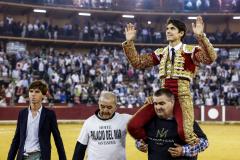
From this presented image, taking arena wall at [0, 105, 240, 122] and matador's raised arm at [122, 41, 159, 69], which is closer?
matador's raised arm at [122, 41, 159, 69]

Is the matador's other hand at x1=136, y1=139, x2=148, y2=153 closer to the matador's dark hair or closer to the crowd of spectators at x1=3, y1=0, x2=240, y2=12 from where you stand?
the matador's dark hair

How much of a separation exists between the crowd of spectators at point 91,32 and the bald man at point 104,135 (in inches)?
877

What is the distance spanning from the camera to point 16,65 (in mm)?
21703

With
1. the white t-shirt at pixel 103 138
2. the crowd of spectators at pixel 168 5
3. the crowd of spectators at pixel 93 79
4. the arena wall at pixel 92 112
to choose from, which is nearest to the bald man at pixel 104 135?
the white t-shirt at pixel 103 138

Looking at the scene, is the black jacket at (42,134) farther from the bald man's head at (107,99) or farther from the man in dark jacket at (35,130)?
the bald man's head at (107,99)

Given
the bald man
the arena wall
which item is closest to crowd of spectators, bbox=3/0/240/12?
the arena wall

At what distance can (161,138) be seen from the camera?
11.7 ft

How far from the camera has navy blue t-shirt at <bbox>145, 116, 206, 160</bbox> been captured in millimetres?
3574

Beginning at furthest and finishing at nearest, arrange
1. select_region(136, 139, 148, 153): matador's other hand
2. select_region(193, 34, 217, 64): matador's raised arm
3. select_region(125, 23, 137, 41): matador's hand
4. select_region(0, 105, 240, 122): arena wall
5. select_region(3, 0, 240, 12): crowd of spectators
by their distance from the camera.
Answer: select_region(3, 0, 240, 12): crowd of spectators → select_region(0, 105, 240, 122): arena wall → select_region(125, 23, 137, 41): matador's hand → select_region(193, 34, 217, 64): matador's raised arm → select_region(136, 139, 148, 153): matador's other hand

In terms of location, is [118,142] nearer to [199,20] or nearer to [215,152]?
[199,20]

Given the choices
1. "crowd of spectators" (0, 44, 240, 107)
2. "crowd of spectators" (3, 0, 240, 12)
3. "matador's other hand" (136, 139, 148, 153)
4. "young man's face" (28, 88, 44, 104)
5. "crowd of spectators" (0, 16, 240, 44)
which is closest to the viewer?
"matador's other hand" (136, 139, 148, 153)

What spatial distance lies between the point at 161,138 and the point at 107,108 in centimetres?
55

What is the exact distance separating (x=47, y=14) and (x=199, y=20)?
82.7ft

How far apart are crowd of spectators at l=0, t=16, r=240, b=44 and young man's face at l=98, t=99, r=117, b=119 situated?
73.2 feet
